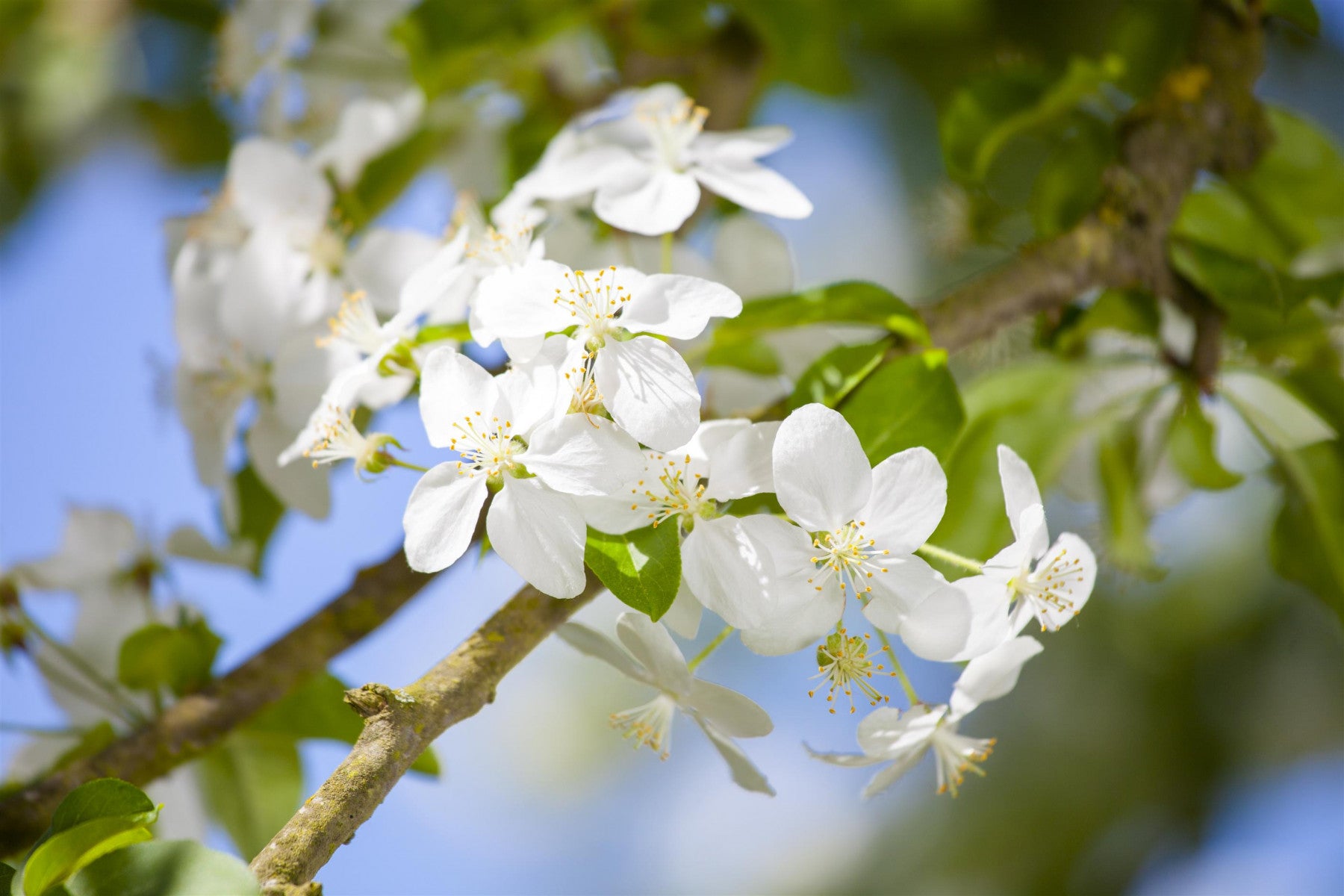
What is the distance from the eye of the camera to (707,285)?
12.4 inches

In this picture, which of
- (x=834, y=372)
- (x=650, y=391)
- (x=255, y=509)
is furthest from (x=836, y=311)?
(x=255, y=509)

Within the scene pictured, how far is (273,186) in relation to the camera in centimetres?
53

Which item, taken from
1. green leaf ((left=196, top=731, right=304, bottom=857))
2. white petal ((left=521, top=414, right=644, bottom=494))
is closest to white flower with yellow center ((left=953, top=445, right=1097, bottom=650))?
white petal ((left=521, top=414, right=644, bottom=494))

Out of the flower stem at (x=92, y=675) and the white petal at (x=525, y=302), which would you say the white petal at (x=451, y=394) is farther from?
the flower stem at (x=92, y=675)

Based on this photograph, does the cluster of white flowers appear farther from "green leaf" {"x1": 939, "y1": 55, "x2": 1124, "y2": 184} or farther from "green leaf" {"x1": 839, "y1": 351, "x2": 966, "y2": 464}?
"green leaf" {"x1": 939, "y1": 55, "x2": 1124, "y2": 184}

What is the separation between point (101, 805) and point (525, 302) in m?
0.19

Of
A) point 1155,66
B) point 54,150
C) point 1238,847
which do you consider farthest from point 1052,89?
point 54,150

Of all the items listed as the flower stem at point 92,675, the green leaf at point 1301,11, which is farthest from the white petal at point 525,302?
the green leaf at point 1301,11

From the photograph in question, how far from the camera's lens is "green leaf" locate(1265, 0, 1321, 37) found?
0.55 m

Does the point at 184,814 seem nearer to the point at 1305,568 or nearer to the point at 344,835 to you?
the point at 344,835

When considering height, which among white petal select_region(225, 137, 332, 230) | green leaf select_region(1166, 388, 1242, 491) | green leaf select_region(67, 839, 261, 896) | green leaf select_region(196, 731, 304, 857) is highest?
white petal select_region(225, 137, 332, 230)

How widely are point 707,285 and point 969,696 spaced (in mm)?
152

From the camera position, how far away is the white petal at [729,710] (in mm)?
324

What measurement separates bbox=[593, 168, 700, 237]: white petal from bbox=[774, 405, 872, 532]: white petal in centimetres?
10
